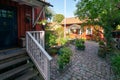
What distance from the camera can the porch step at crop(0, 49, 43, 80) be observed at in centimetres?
477

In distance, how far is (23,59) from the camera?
5.61m

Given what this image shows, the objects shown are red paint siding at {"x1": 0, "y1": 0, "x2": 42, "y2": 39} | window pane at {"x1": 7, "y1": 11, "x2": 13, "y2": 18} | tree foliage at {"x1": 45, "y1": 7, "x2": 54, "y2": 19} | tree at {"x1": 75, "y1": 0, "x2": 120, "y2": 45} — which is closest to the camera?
window pane at {"x1": 7, "y1": 11, "x2": 13, "y2": 18}

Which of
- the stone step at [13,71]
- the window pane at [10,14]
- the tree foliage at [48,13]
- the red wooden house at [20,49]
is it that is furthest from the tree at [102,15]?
the tree foliage at [48,13]

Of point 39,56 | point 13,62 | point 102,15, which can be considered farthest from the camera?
point 102,15

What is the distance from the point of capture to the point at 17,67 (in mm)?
5359

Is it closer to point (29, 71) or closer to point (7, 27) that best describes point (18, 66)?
point (29, 71)

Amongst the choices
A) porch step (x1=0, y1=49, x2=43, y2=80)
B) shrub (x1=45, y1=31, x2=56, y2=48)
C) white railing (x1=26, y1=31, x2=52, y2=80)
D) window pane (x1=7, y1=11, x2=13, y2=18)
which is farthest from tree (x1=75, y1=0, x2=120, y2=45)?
porch step (x1=0, y1=49, x2=43, y2=80)

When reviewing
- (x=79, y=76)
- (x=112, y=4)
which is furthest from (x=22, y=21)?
(x=112, y=4)

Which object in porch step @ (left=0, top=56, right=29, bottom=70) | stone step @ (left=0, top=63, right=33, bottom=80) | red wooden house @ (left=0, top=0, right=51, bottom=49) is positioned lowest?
stone step @ (left=0, top=63, right=33, bottom=80)

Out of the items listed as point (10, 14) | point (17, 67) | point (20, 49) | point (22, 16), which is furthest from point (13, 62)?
point (22, 16)

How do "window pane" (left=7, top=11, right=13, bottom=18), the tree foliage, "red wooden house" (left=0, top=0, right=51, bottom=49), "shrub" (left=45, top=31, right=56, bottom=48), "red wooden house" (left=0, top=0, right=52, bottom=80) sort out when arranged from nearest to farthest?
"red wooden house" (left=0, top=0, right=52, bottom=80)
"red wooden house" (left=0, top=0, right=51, bottom=49)
"window pane" (left=7, top=11, right=13, bottom=18)
"shrub" (left=45, top=31, right=56, bottom=48)
the tree foliage

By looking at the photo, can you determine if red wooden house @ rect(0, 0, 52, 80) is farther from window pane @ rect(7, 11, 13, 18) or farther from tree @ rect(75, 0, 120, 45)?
tree @ rect(75, 0, 120, 45)

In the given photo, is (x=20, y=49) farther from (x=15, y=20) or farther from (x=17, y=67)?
(x=15, y=20)

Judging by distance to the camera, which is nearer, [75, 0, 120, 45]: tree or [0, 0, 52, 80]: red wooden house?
[0, 0, 52, 80]: red wooden house
